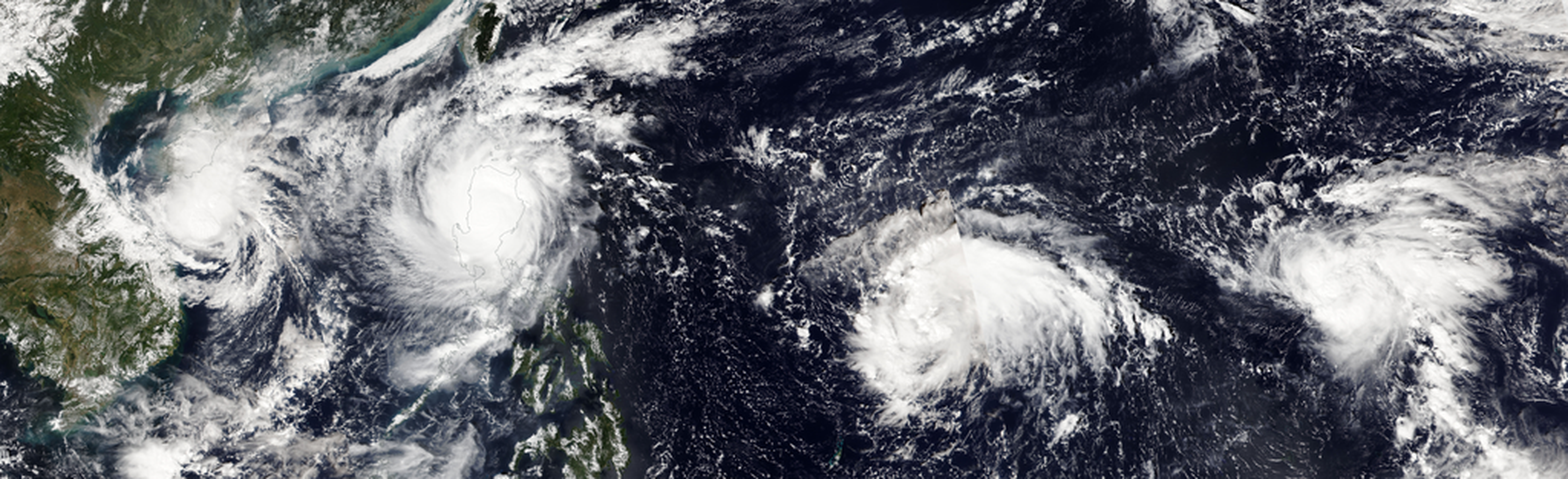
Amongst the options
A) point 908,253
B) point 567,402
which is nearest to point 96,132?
point 567,402

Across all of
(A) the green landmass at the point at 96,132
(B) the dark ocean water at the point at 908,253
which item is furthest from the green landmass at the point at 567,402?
(A) the green landmass at the point at 96,132

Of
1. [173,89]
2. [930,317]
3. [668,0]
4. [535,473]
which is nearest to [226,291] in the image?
[173,89]

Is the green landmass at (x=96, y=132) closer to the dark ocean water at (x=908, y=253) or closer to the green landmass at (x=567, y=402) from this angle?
the dark ocean water at (x=908, y=253)

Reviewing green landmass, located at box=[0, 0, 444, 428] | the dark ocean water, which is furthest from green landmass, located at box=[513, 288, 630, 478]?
green landmass, located at box=[0, 0, 444, 428]

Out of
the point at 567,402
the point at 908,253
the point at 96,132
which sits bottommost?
the point at 567,402

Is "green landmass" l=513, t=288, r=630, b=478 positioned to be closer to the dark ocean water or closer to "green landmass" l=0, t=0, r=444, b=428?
the dark ocean water

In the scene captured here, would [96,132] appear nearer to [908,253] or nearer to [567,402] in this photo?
[567,402]
